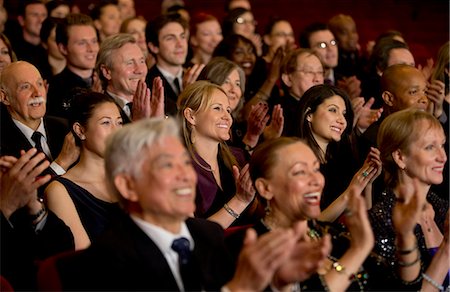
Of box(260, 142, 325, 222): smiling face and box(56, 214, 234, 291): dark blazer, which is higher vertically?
box(260, 142, 325, 222): smiling face

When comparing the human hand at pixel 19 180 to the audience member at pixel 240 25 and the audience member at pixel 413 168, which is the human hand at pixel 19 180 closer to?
the audience member at pixel 413 168

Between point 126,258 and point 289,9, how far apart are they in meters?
6.07

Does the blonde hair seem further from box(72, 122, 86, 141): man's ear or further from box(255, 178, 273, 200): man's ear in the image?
box(255, 178, 273, 200): man's ear

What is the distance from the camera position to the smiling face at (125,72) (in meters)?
4.08

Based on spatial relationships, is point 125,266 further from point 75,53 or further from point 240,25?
point 240,25

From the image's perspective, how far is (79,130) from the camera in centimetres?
317

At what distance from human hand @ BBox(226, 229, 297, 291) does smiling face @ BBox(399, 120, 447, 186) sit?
42.3 inches

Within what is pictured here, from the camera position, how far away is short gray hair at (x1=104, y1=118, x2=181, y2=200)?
7.03 ft

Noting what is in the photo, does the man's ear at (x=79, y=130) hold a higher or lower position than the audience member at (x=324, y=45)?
lower

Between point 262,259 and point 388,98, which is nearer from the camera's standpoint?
point 262,259

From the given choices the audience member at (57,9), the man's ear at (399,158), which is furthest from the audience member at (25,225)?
the audience member at (57,9)

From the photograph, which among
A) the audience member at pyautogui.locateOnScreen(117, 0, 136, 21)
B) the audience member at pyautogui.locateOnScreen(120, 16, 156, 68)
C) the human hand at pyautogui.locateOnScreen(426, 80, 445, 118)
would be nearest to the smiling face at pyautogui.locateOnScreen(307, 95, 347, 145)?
the human hand at pyautogui.locateOnScreen(426, 80, 445, 118)

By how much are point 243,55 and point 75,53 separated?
959 mm

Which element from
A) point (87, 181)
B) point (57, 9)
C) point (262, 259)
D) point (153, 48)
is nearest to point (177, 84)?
point (153, 48)
